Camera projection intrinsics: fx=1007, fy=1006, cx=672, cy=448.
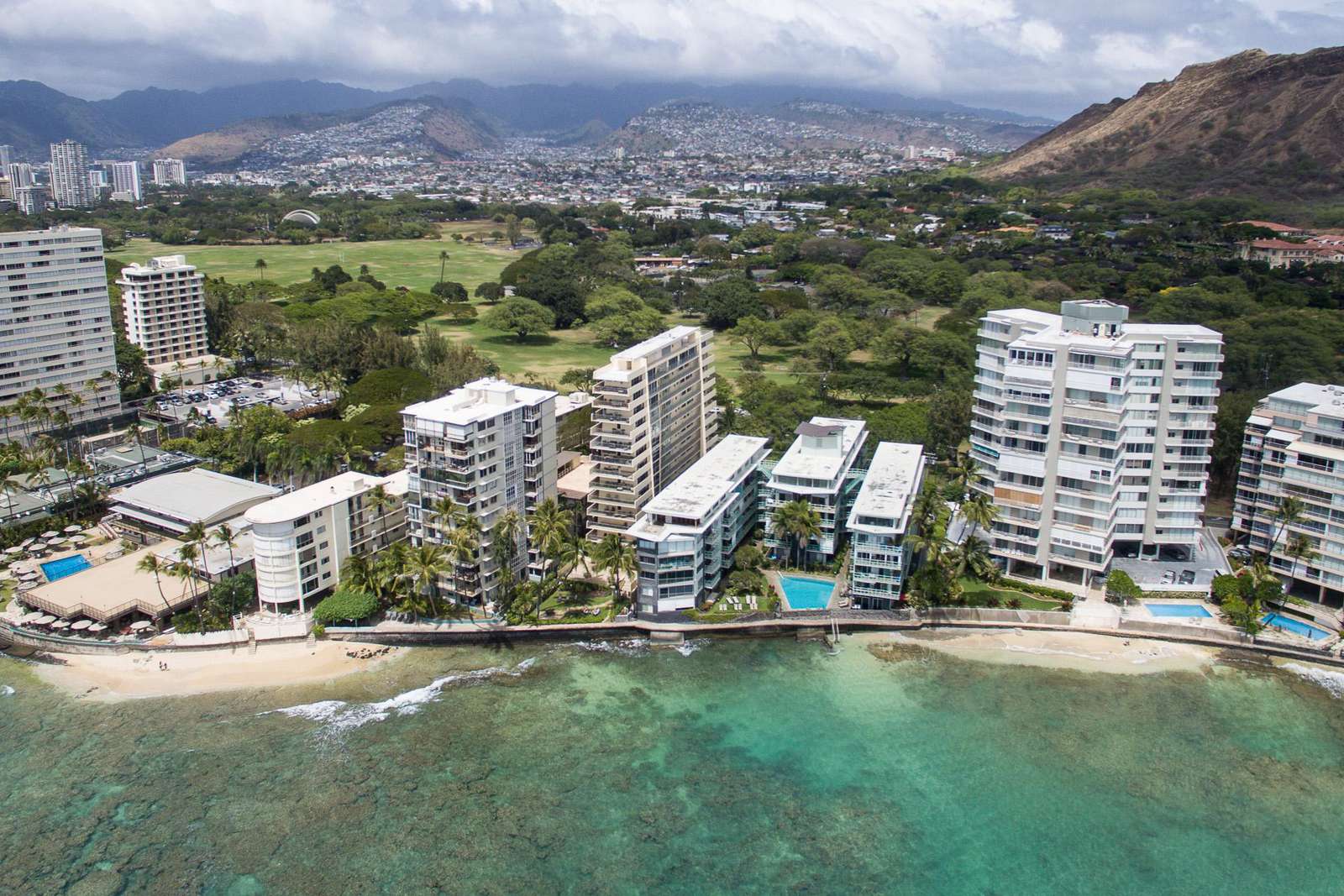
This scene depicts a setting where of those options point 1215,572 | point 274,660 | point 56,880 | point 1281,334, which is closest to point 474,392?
point 274,660

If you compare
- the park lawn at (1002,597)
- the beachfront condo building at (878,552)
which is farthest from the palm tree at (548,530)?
the park lawn at (1002,597)

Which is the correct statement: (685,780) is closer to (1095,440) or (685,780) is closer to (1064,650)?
(1064,650)

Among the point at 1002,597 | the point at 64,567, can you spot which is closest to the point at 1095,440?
the point at 1002,597

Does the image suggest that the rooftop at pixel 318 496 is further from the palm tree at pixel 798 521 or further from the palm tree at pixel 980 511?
the palm tree at pixel 980 511

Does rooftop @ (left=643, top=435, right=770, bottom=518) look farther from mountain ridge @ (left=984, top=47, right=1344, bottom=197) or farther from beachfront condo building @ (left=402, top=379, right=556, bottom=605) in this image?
mountain ridge @ (left=984, top=47, right=1344, bottom=197)

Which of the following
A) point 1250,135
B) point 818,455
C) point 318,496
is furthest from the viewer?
point 1250,135

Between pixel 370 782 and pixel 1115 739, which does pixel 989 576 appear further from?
pixel 370 782
